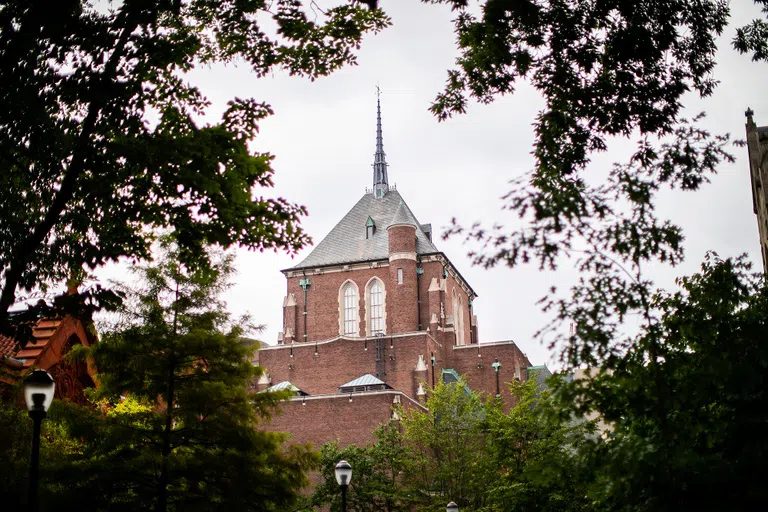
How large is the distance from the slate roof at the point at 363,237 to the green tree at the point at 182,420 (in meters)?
40.4

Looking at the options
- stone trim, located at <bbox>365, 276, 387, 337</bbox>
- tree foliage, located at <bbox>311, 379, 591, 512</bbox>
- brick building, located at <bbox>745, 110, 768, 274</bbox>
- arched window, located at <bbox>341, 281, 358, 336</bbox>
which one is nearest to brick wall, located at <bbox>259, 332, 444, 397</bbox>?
stone trim, located at <bbox>365, 276, 387, 337</bbox>

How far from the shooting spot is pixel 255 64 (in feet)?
37.4

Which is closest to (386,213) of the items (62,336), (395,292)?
(395,292)

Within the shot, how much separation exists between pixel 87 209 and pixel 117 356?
722 centimetres

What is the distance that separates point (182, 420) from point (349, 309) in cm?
4237

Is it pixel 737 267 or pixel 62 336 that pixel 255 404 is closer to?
pixel 62 336

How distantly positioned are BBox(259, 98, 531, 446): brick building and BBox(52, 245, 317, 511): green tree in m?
30.4

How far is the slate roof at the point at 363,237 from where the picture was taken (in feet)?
195

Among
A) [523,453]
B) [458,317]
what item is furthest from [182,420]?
[458,317]

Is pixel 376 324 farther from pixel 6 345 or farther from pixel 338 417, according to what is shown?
pixel 6 345

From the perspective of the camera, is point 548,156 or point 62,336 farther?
point 62,336

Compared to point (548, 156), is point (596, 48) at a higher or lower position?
higher

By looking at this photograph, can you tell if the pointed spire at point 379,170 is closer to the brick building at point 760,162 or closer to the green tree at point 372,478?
the green tree at point 372,478

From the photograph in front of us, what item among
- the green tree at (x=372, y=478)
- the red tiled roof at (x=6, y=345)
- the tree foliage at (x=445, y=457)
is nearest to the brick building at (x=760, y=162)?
the tree foliage at (x=445, y=457)
